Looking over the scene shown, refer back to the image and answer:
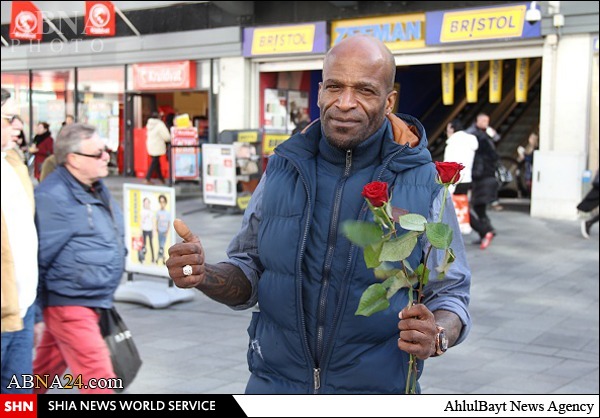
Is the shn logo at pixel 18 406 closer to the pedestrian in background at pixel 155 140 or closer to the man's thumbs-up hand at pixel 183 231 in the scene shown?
the man's thumbs-up hand at pixel 183 231

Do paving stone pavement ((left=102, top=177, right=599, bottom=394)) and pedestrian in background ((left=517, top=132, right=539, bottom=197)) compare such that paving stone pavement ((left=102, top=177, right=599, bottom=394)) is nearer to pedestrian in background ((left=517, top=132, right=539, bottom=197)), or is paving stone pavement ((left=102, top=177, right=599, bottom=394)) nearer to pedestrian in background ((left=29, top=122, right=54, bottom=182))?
pedestrian in background ((left=517, top=132, right=539, bottom=197))

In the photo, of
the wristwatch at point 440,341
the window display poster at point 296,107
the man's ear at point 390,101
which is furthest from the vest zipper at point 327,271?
the window display poster at point 296,107

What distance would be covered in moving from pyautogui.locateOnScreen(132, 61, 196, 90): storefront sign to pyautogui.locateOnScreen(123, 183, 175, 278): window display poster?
12362 millimetres

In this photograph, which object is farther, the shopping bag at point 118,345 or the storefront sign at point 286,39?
the storefront sign at point 286,39

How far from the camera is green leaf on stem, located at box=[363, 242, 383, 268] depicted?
70.8 inches

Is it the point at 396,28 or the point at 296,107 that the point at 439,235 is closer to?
the point at 396,28

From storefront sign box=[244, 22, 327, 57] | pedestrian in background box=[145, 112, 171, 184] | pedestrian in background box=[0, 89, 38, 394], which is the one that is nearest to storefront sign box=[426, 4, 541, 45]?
storefront sign box=[244, 22, 327, 57]

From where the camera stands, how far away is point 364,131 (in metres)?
2.34

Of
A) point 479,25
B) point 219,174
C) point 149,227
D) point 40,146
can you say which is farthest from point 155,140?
point 149,227

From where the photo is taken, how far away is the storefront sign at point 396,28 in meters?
17.4

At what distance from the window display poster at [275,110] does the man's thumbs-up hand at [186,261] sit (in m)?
18.2

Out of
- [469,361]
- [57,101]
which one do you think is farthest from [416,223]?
[57,101]

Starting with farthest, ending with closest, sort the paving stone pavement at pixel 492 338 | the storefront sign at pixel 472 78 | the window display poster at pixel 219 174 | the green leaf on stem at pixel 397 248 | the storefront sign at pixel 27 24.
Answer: the storefront sign at pixel 472 78 < the window display poster at pixel 219 174 < the storefront sign at pixel 27 24 < the paving stone pavement at pixel 492 338 < the green leaf on stem at pixel 397 248

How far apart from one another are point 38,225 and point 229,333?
3.23 meters
